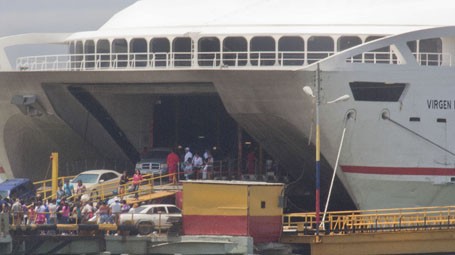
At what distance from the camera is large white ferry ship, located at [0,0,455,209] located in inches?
2040

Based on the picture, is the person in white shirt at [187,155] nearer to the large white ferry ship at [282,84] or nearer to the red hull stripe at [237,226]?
the large white ferry ship at [282,84]

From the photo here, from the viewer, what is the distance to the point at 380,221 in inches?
2052

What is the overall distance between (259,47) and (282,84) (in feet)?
11.9

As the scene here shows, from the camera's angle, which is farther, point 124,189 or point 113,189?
point 113,189

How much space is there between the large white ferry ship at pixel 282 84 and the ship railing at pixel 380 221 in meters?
0.57

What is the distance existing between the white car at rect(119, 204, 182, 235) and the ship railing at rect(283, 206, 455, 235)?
10.9ft

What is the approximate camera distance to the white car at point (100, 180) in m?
55.8

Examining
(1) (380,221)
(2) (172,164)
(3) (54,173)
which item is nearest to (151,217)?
(2) (172,164)

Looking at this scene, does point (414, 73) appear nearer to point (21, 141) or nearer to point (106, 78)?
point (106, 78)

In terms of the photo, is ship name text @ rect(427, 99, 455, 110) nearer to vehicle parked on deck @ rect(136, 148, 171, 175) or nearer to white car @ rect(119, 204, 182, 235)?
white car @ rect(119, 204, 182, 235)

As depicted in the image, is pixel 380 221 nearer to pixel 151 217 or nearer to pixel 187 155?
pixel 151 217

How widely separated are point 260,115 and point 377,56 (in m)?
4.56

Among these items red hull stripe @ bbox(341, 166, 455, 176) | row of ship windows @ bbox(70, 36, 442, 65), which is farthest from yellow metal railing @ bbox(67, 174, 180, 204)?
red hull stripe @ bbox(341, 166, 455, 176)

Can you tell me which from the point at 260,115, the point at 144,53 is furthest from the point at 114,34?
the point at 260,115
